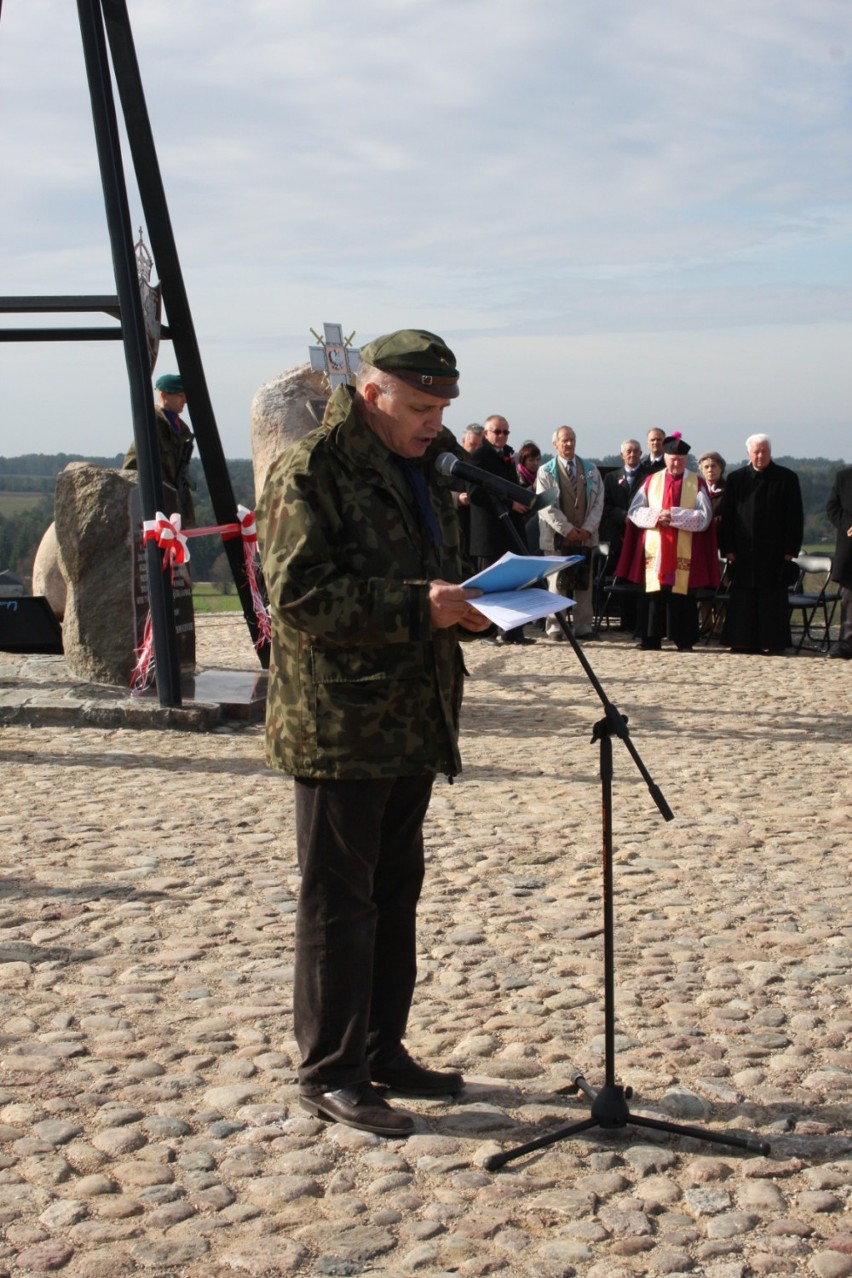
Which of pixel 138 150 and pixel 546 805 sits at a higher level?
pixel 138 150

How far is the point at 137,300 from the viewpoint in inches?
419

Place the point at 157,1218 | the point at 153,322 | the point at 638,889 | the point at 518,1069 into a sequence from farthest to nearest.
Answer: the point at 153,322 < the point at 638,889 < the point at 518,1069 < the point at 157,1218

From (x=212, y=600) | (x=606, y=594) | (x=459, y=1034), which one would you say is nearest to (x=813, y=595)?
(x=606, y=594)

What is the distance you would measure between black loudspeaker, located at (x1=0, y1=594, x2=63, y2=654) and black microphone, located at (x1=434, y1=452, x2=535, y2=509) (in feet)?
32.6

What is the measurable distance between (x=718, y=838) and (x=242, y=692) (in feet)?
16.3

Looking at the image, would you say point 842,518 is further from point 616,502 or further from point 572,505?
point 616,502

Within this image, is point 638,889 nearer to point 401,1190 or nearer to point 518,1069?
point 518,1069

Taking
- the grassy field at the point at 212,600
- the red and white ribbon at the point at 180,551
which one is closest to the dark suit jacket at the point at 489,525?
the grassy field at the point at 212,600

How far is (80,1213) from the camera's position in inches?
138

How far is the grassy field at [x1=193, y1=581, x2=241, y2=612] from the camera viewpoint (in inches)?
631

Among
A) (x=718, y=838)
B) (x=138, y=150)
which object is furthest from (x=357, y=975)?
(x=138, y=150)

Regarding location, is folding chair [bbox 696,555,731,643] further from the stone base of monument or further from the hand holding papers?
the hand holding papers

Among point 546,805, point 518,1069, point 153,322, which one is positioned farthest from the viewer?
point 153,322

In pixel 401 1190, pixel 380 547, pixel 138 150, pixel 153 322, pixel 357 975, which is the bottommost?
pixel 401 1190
